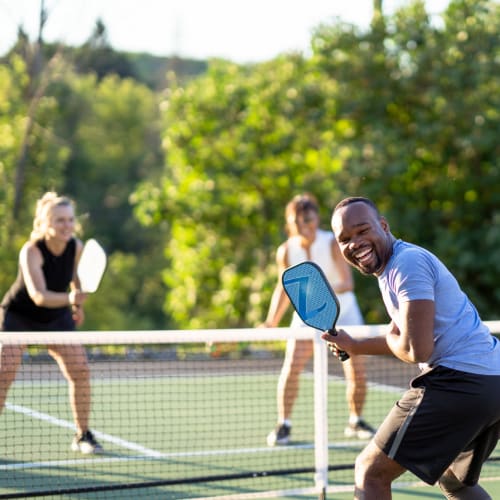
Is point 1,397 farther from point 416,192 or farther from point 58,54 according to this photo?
point 58,54

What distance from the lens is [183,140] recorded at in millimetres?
19594

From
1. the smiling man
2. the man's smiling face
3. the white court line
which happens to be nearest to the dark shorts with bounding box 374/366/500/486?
the smiling man

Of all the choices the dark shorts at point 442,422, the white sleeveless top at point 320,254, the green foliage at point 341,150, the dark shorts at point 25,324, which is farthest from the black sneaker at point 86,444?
the green foliage at point 341,150

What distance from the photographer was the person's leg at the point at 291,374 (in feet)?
25.8

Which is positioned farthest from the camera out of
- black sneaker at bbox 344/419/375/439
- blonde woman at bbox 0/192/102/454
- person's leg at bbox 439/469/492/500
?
black sneaker at bbox 344/419/375/439

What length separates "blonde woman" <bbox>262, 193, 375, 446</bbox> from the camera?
789 centimetres

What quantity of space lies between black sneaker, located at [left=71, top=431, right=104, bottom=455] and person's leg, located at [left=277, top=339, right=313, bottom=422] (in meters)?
1.36

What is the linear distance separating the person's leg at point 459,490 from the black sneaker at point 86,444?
11.6ft

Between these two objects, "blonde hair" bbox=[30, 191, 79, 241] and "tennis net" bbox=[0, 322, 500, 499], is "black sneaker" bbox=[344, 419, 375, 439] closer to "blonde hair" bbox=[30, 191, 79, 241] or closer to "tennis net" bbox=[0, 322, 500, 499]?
"tennis net" bbox=[0, 322, 500, 499]

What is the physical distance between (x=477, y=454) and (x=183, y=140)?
1573 cm

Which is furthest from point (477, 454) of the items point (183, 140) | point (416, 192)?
point (183, 140)

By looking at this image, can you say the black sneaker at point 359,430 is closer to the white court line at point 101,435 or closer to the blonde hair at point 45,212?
the white court line at point 101,435

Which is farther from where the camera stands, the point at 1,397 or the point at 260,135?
the point at 260,135

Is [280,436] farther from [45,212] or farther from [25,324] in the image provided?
[45,212]
